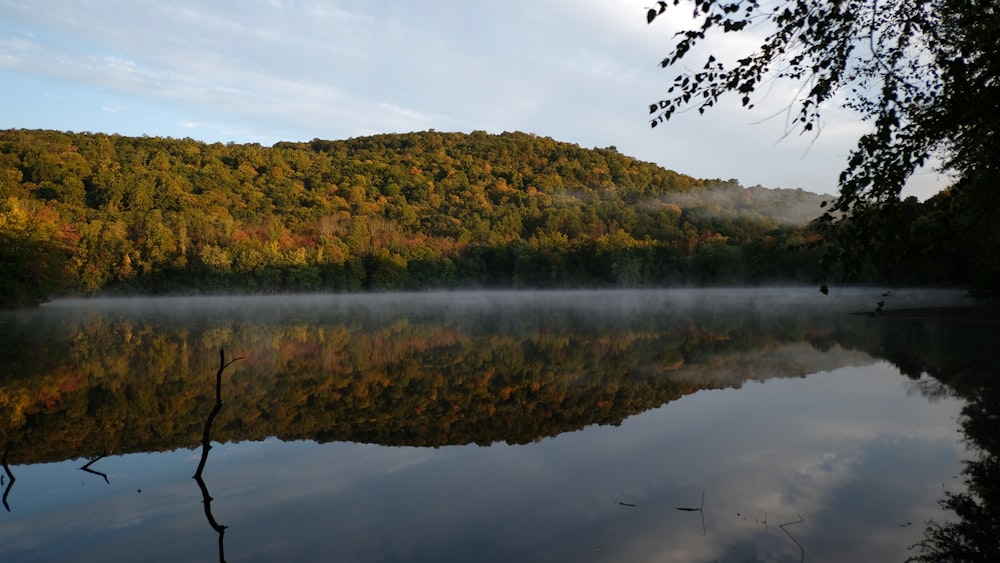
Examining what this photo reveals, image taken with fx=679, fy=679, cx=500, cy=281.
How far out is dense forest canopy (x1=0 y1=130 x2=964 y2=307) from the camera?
75500 mm

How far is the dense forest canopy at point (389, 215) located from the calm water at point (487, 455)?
43.2 metres

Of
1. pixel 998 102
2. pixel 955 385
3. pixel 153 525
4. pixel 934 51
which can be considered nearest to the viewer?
pixel 998 102

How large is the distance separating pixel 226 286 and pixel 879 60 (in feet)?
262

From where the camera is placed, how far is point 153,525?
6504mm

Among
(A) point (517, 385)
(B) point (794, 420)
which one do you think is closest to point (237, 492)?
(A) point (517, 385)

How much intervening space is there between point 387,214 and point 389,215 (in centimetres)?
50

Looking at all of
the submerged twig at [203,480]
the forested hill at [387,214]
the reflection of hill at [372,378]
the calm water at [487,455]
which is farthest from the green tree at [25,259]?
the submerged twig at [203,480]

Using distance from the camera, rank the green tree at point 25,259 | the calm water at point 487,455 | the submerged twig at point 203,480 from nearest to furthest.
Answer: the submerged twig at point 203,480
the calm water at point 487,455
the green tree at point 25,259

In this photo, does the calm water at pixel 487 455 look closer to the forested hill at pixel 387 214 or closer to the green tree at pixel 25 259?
the green tree at pixel 25 259

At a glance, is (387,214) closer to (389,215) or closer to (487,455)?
(389,215)

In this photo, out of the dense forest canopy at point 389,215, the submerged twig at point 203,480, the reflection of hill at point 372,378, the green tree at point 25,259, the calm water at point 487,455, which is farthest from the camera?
Result: the dense forest canopy at point 389,215

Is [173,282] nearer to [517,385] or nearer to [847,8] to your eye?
[517,385]

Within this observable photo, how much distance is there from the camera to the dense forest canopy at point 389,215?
75500 millimetres

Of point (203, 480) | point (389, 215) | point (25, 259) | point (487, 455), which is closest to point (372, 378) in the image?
point (487, 455)
